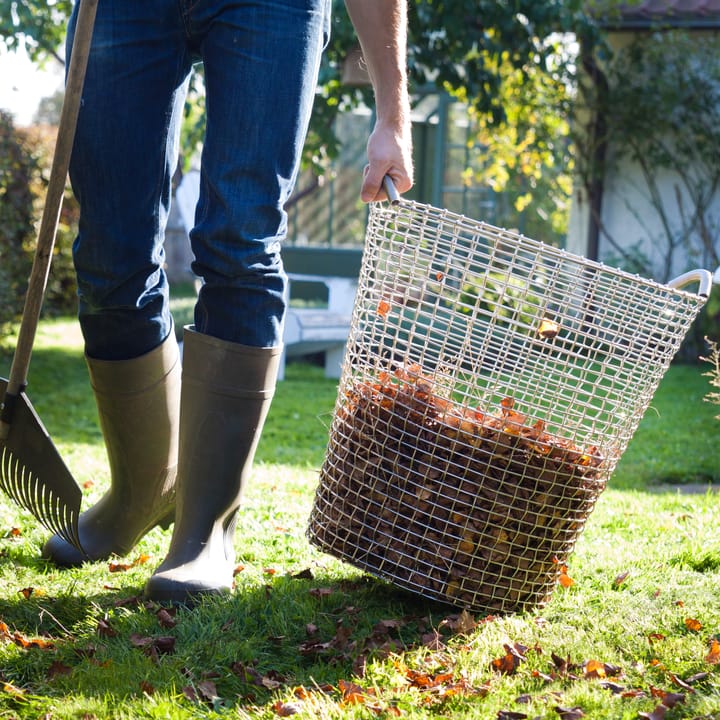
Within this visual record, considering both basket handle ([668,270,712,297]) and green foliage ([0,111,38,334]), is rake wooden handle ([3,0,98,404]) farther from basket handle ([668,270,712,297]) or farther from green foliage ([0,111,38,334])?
green foliage ([0,111,38,334])

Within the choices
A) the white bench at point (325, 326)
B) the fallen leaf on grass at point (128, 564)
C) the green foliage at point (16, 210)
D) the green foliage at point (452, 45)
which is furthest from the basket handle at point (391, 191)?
the green foliage at point (452, 45)

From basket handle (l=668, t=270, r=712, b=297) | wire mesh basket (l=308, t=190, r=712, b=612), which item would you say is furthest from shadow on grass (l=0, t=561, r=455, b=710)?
basket handle (l=668, t=270, r=712, b=297)

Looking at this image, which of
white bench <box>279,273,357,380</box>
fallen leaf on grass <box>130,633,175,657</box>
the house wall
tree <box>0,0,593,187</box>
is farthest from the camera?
the house wall

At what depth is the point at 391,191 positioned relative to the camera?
1.85m

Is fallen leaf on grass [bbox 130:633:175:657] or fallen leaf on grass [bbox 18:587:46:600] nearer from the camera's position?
fallen leaf on grass [bbox 130:633:175:657]

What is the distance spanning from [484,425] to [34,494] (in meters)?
0.89

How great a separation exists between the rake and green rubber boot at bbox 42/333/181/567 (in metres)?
0.22

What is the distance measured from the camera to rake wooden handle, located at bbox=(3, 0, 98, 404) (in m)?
1.81

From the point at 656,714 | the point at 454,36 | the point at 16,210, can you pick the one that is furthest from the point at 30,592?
the point at 454,36

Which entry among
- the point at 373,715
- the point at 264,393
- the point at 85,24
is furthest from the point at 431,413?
the point at 85,24

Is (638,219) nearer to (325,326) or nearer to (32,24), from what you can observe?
(325,326)

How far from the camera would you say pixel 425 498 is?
1.84 m

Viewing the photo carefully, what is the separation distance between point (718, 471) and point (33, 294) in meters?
3.46

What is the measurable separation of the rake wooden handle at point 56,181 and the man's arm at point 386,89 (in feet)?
1.64
